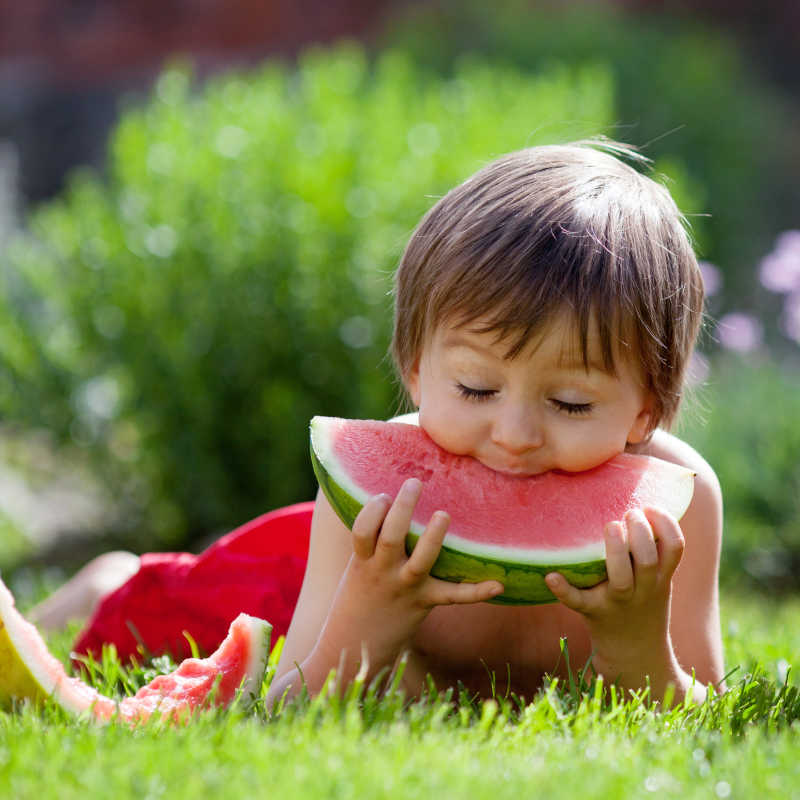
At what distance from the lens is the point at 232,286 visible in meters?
5.56

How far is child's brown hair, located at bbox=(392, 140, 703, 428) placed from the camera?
238cm

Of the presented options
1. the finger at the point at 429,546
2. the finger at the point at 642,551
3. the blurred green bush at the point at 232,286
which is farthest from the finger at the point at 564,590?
the blurred green bush at the point at 232,286

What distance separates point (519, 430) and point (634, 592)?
37 cm

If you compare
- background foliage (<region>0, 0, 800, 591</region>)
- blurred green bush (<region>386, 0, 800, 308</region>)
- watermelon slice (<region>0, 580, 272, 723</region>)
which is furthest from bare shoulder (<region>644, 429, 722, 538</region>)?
blurred green bush (<region>386, 0, 800, 308</region>)

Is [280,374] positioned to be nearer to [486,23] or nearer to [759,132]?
[759,132]

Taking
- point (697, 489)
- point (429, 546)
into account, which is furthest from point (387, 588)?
point (697, 489)

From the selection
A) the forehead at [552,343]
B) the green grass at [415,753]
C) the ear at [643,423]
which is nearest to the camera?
the green grass at [415,753]

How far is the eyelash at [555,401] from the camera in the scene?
2393 mm

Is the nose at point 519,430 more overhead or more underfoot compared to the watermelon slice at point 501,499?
more overhead

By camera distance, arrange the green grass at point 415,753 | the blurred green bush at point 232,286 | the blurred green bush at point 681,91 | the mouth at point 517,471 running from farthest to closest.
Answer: the blurred green bush at point 681,91 → the blurred green bush at point 232,286 → the mouth at point 517,471 → the green grass at point 415,753

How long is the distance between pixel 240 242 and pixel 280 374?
64cm

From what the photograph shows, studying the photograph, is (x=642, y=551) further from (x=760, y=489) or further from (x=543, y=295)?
(x=760, y=489)

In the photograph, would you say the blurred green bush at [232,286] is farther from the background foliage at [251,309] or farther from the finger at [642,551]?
the finger at [642,551]

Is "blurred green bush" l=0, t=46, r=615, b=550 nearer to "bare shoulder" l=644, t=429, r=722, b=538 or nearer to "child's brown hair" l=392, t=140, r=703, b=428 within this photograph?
"bare shoulder" l=644, t=429, r=722, b=538
